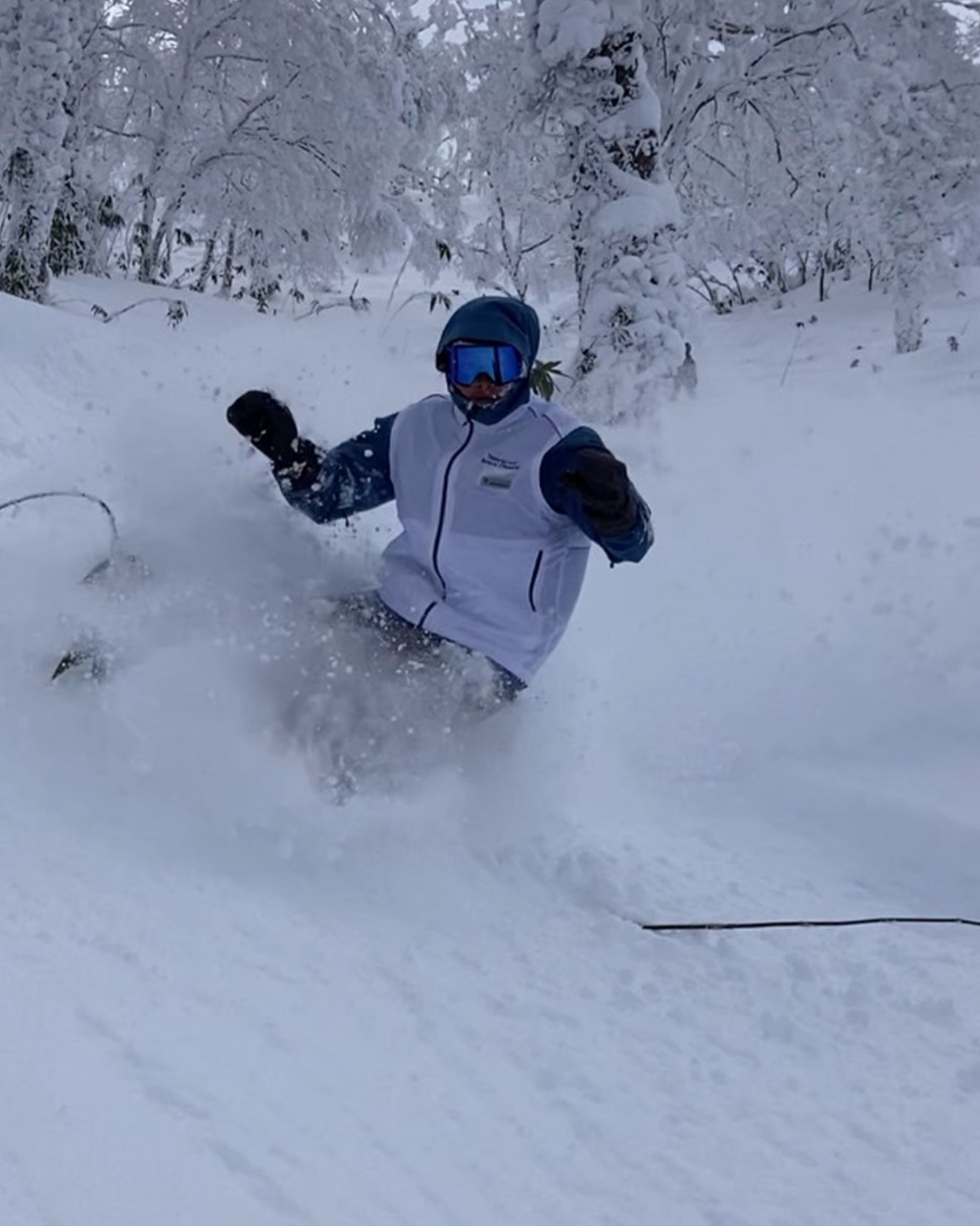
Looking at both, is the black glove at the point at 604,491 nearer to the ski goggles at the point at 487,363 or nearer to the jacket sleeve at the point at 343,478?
the ski goggles at the point at 487,363

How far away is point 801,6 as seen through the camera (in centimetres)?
859

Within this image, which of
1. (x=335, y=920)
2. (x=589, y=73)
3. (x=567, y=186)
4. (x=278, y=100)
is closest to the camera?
(x=335, y=920)

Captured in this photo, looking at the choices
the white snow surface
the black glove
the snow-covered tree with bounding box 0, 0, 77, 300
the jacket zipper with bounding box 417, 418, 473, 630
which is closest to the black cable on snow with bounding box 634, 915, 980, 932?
the white snow surface

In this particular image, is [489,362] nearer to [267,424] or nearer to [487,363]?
[487,363]

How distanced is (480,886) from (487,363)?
58.7 inches

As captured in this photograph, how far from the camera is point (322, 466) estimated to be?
347 centimetres

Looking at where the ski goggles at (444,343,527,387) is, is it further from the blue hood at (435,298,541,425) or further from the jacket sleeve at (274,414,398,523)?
the jacket sleeve at (274,414,398,523)

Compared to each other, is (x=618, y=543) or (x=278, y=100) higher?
(x=278, y=100)

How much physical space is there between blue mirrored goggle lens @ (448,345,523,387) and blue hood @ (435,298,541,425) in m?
0.02

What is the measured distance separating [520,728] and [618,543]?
2.86 ft

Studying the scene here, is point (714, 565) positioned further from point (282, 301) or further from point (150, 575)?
point (282, 301)

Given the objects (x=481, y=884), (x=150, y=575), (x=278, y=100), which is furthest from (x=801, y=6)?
(x=481, y=884)

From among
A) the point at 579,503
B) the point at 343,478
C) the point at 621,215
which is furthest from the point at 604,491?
the point at 621,215

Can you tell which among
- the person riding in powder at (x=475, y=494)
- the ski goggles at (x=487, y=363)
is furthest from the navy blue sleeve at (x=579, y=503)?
the ski goggles at (x=487, y=363)
